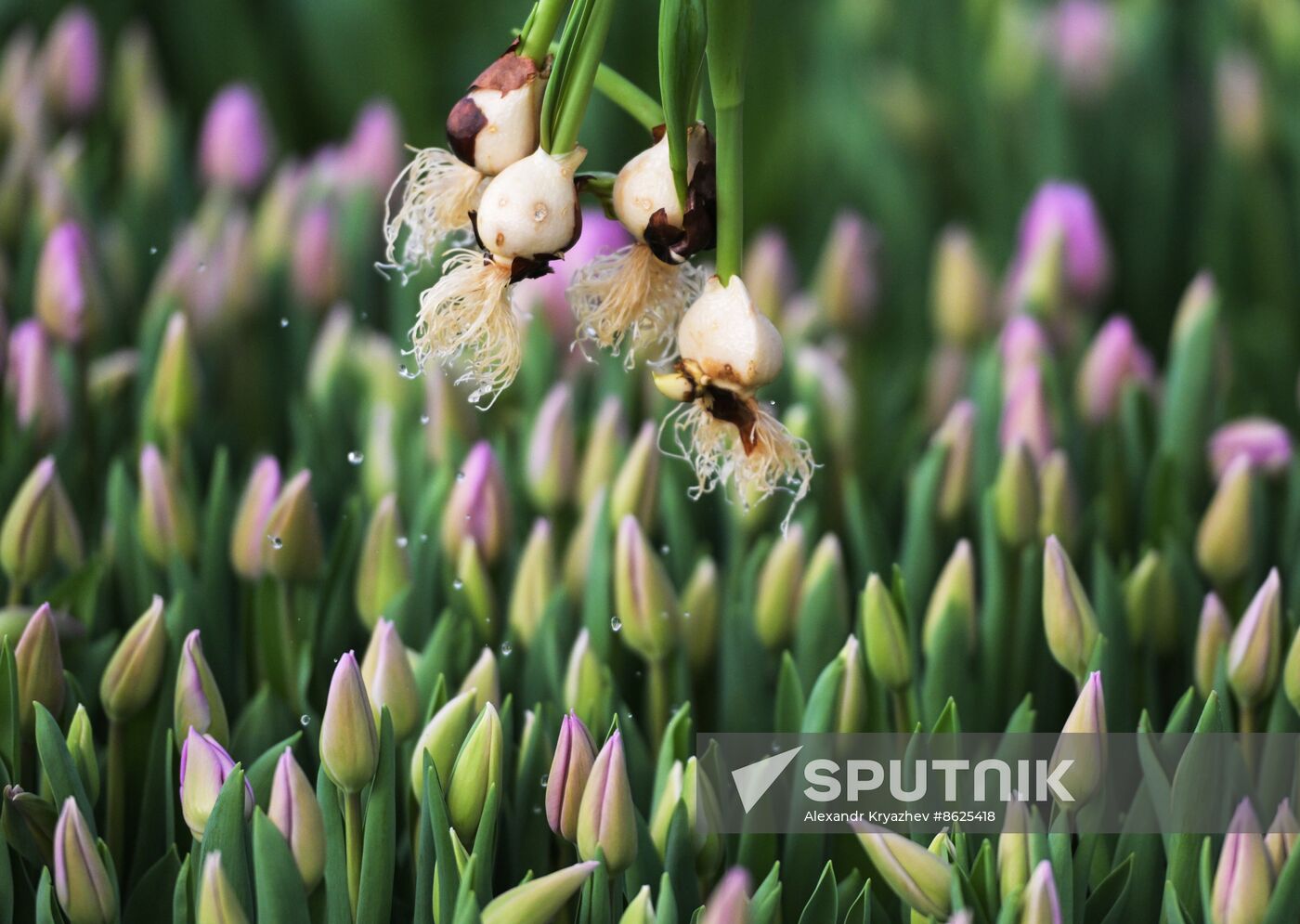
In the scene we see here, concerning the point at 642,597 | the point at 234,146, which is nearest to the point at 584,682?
the point at 642,597

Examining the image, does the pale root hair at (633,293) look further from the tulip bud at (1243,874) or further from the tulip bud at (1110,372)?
the tulip bud at (1110,372)

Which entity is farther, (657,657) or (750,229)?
(750,229)

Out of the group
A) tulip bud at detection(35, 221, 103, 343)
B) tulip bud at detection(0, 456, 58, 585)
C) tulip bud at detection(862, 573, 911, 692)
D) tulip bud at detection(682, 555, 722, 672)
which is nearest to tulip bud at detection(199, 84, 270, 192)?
tulip bud at detection(35, 221, 103, 343)

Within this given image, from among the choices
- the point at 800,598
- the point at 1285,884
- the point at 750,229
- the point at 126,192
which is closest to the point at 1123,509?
the point at 800,598

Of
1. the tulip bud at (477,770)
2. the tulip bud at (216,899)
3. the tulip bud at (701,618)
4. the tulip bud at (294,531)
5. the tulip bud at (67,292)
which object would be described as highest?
the tulip bud at (67,292)

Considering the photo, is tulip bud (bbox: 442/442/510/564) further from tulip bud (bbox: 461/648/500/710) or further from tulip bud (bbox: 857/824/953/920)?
tulip bud (bbox: 857/824/953/920)

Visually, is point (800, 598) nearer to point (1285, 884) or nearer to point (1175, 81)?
point (1285, 884)

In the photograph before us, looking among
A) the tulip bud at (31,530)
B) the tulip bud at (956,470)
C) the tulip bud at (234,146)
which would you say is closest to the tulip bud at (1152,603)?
the tulip bud at (956,470)

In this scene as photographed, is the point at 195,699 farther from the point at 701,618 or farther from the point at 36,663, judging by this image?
the point at 701,618
